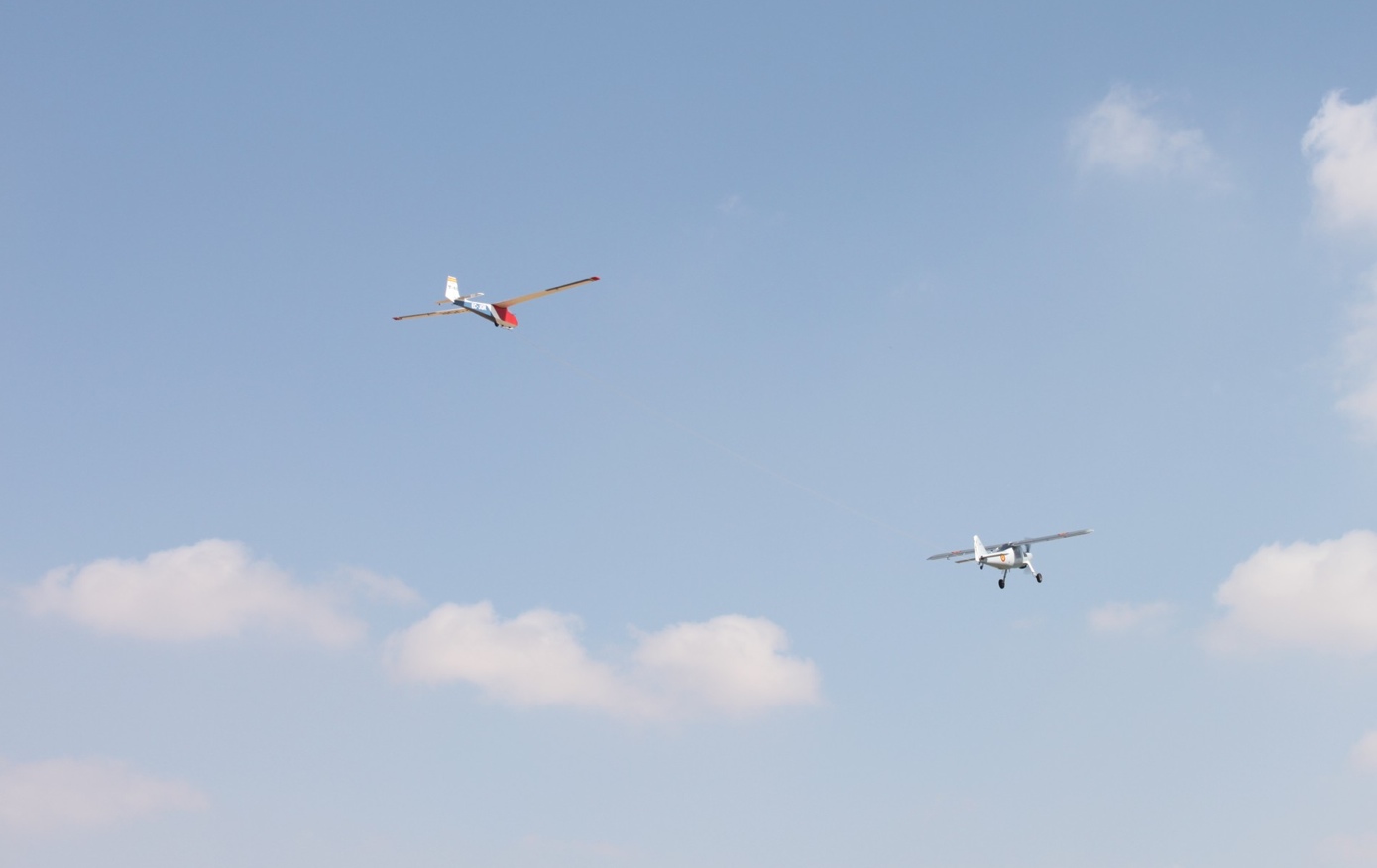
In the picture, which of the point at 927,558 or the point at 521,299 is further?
the point at 927,558

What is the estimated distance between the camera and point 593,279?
371 ft

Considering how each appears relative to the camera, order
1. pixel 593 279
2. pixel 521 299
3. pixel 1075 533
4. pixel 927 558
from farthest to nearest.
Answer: pixel 927 558
pixel 1075 533
pixel 521 299
pixel 593 279

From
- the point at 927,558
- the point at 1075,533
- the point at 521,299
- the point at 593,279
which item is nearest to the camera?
the point at 593,279

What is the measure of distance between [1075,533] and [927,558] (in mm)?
18493

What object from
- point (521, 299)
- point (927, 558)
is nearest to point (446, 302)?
point (521, 299)

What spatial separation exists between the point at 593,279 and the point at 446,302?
22701 millimetres

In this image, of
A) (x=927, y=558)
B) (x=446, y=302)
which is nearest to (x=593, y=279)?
(x=446, y=302)

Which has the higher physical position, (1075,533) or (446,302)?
(446,302)

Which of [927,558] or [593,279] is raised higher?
[593,279]

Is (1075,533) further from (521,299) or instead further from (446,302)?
(446,302)

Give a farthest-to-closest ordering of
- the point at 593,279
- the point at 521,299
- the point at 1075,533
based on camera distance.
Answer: the point at 1075,533, the point at 521,299, the point at 593,279

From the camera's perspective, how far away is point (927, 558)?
5600 inches

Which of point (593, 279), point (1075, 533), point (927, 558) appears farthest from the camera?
point (927, 558)

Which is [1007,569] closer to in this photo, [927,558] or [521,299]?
[927,558]
